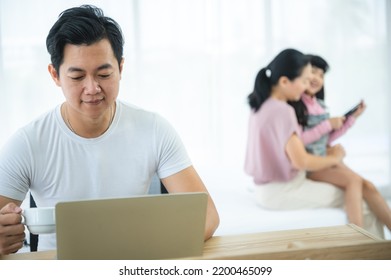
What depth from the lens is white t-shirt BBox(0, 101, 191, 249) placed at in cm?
120

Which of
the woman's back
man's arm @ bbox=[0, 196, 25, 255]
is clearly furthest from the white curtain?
man's arm @ bbox=[0, 196, 25, 255]

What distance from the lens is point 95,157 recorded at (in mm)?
1241

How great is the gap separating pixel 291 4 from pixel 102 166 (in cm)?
146

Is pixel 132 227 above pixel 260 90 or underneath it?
underneath

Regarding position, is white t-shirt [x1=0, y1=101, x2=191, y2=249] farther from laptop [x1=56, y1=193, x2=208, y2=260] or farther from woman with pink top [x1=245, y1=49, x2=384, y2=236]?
woman with pink top [x1=245, y1=49, x2=384, y2=236]

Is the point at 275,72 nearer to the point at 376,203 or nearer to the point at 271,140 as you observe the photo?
the point at 271,140

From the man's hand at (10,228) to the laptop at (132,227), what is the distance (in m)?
0.15

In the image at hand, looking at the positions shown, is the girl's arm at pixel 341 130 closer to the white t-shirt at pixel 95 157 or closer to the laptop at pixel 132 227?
the white t-shirt at pixel 95 157

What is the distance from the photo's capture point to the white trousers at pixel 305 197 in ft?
6.98

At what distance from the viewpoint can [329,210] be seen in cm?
212

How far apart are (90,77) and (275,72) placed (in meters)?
1.19

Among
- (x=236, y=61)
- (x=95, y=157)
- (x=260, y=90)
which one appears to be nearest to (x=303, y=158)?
(x=260, y=90)

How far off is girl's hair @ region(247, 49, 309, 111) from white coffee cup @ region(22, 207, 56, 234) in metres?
1.41

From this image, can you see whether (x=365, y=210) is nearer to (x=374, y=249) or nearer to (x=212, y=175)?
(x=212, y=175)
